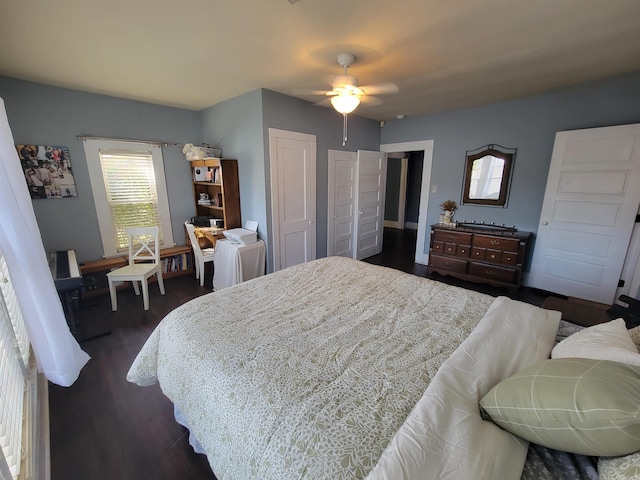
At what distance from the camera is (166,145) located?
3826 mm

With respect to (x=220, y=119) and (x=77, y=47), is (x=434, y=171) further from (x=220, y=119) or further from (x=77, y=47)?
(x=77, y=47)

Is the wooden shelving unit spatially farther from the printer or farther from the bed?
the bed

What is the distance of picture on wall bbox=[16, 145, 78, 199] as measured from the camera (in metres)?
2.93

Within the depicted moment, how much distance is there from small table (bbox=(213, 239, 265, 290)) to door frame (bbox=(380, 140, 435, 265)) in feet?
9.31

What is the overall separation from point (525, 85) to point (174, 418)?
4504 millimetres

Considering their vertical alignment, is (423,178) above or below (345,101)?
below

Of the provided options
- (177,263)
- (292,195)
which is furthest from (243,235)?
(177,263)

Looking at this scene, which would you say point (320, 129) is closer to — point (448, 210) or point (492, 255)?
point (448, 210)

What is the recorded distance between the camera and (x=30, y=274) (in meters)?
1.57

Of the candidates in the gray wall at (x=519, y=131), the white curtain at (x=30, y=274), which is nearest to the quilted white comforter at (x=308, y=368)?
the white curtain at (x=30, y=274)

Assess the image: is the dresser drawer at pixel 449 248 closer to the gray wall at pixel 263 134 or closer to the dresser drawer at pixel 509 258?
the dresser drawer at pixel 509 258

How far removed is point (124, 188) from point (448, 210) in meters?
4.73

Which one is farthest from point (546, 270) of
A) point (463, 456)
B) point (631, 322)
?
point (463, 456)

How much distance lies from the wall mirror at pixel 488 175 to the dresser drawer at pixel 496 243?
2.11ft
